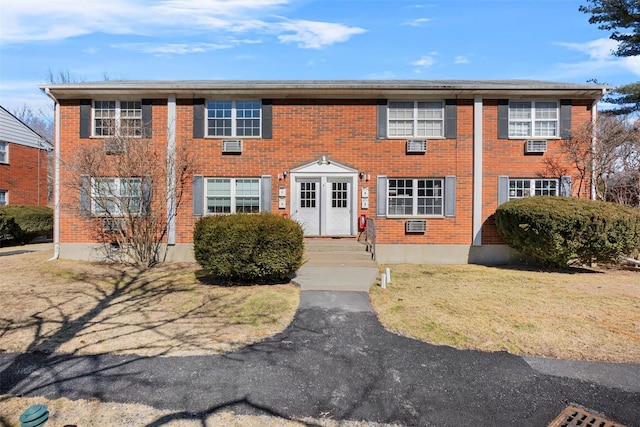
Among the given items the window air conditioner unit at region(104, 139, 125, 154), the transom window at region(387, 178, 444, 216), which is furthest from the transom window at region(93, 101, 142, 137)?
the transom window at region(387, 178, 444, 216)

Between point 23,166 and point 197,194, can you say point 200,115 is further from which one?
point 23,166

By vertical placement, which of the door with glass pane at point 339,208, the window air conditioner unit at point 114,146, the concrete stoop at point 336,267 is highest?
the window air conditioner unit at point 114,146

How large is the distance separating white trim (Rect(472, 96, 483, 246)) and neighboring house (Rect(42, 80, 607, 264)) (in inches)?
1.3

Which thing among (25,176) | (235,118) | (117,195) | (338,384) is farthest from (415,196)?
(25,176)

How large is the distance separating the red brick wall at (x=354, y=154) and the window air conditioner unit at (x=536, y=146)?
24 centimetres

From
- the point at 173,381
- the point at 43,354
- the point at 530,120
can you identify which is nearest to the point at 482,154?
the point at 530,120

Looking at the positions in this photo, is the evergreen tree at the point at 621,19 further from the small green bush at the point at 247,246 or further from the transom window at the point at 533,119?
the small green bush at the point at 247,246

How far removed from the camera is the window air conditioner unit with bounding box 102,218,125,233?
33.2 ft

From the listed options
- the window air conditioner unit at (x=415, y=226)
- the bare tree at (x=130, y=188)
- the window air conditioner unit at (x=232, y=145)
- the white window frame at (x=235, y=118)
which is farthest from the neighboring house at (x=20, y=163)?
the window air conditioner unit at (x=415, y=226)

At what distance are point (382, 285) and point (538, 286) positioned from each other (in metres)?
3.84

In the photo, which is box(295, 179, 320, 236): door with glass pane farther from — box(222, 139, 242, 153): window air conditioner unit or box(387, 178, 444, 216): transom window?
box(387, 178, 444, 216): transom window

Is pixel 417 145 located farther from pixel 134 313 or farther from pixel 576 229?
pixel 134 313

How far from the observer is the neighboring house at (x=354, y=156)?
1109 centimetres

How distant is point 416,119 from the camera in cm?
1127
